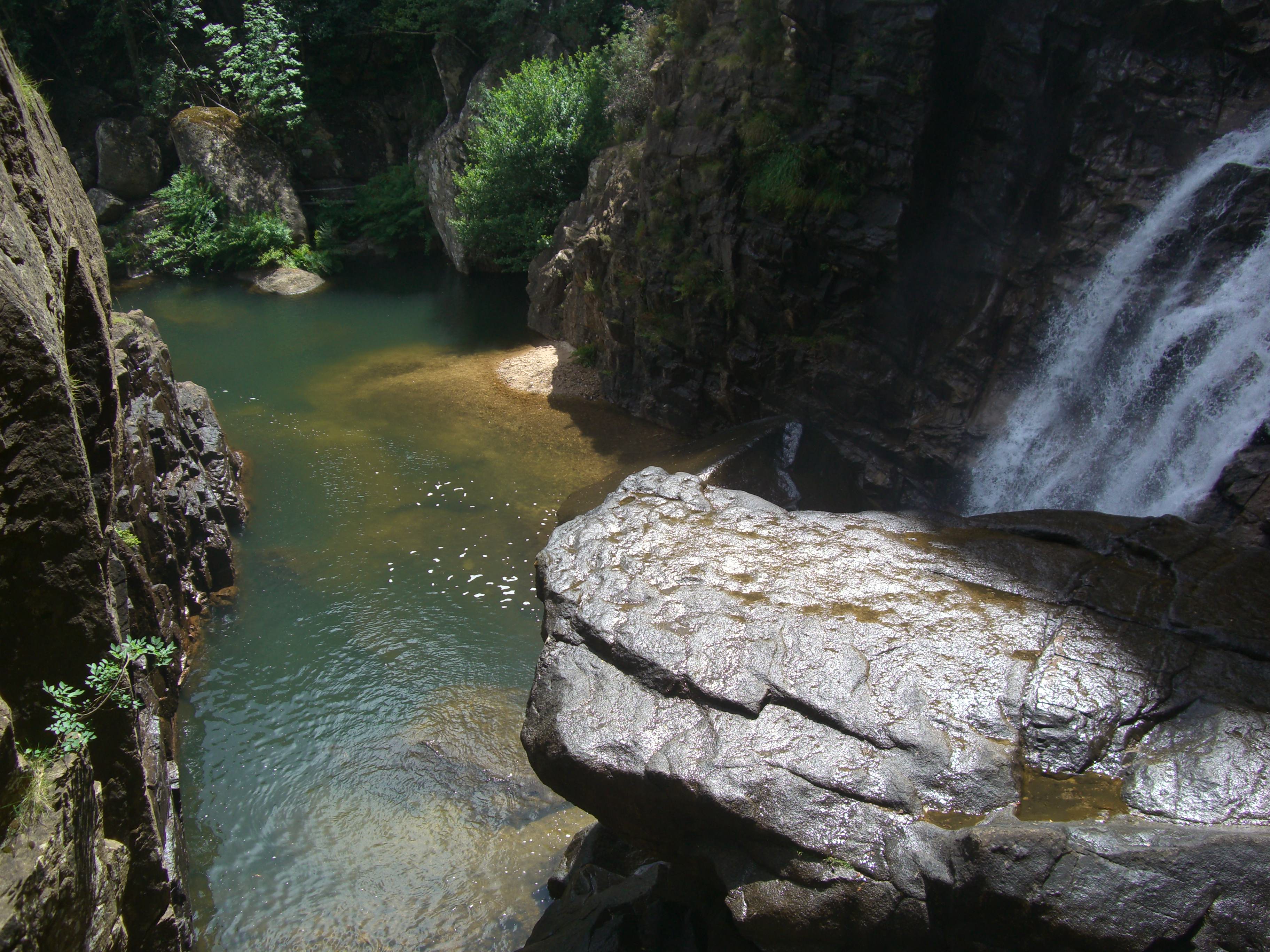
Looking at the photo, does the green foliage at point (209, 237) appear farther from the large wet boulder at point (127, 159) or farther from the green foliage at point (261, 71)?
the green foliage at point (261, 71)

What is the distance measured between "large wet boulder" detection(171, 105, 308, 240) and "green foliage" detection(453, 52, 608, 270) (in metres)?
7.20

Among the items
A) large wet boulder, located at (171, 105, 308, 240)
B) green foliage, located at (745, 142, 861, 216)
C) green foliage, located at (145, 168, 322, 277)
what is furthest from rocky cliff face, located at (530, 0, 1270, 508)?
large wet boulder, located at (171, 105, 308, 240)

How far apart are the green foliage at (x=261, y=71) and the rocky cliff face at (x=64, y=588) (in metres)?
20.6

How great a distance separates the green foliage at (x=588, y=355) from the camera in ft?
52.2

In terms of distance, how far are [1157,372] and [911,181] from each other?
375 centimetres

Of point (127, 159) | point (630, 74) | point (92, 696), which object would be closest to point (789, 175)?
point (630, 74)

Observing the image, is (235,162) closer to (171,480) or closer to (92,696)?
(171,480)

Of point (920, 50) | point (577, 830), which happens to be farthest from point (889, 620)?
point (920, 50)

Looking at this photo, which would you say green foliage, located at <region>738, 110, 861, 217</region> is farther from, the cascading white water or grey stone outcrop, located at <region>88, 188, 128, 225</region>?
grey stone outcrop, located at <region>88, 188, 128, 225</region>

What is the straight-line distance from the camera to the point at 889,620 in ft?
18.6

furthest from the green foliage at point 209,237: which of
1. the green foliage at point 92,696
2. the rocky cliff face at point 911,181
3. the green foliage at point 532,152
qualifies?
the green foliage at point 92,696

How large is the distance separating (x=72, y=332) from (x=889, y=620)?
18.1ft

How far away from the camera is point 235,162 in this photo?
23406 mm

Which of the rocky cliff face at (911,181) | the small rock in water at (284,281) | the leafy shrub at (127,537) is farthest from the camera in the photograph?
the small rock in water at (284,281)
